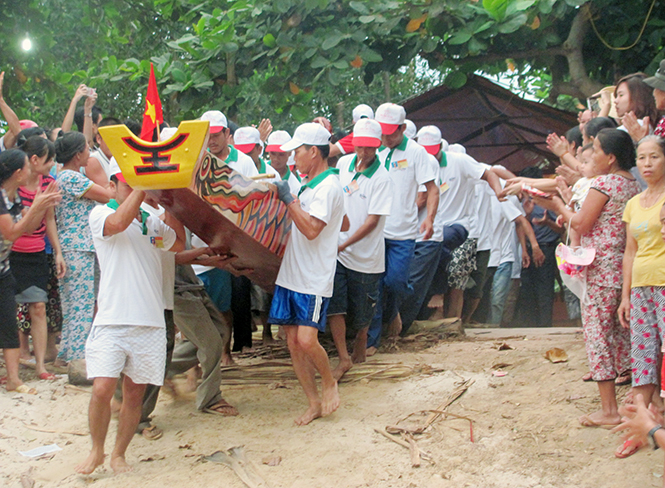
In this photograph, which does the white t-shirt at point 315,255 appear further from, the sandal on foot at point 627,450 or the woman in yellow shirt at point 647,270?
the sandal on foot at point 627,450

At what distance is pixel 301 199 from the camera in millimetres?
4711

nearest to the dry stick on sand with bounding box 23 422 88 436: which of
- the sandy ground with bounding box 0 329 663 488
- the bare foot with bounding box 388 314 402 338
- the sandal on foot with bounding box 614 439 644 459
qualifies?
→ the sandy ground with bounding box 0 329 663 488

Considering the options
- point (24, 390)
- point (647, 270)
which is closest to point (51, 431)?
point (24, 390)

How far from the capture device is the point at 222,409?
4969 mm

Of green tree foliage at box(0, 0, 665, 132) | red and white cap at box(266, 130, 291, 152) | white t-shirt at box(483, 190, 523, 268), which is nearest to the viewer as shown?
red and white cap at box(266, 130, 291, 152)

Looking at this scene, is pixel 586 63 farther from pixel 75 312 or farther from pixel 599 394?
pixel 75 312

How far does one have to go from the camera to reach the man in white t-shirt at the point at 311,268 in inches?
178

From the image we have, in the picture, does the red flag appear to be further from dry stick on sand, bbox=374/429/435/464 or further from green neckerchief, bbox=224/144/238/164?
dry stick on sand, bbox=374/429/435/464

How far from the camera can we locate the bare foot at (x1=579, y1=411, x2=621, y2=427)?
4.02 metres

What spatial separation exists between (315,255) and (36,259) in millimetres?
2523

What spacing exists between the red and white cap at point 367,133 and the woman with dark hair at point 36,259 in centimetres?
242

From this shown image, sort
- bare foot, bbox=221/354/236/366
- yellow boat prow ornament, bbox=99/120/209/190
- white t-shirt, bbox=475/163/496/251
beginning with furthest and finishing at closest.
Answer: white t-shirt, bbox=475/163/496/251 < bare foot, bbox=221/354/236/366 < yellow boat prow ornament, bbox=99/120/209/190

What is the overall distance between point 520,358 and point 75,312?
357cm

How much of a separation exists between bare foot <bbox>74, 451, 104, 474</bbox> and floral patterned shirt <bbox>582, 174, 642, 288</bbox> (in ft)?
9.87
